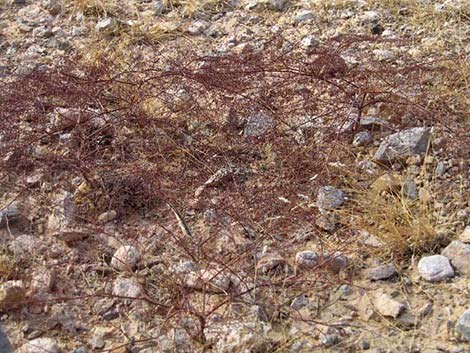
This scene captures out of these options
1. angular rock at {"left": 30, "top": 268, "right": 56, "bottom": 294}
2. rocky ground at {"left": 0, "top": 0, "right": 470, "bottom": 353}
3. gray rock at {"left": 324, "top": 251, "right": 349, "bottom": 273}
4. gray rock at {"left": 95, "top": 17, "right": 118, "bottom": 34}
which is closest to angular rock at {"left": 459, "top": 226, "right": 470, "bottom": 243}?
rocky ground at {"left": 0, "top": 0, "right": 470, "bottom": 353}

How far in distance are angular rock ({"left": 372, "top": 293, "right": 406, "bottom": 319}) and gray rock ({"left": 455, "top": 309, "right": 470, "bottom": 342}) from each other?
0.15 m

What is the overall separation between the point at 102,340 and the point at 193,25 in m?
2.15

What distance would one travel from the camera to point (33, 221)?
2.43m

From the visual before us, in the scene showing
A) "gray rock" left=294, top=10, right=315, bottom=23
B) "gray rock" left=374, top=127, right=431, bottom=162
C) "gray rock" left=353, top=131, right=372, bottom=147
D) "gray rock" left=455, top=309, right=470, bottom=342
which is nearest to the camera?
"gray rock" left=455, top=309, right=470, bottom=342

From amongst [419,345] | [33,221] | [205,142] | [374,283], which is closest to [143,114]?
[205,142]

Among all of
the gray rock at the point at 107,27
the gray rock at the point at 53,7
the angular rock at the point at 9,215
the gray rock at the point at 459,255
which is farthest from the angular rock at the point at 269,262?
the gray rock at the point at 53,7

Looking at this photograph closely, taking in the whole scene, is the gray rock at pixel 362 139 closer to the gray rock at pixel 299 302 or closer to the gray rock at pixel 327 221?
the gray rock at pixel 327 221

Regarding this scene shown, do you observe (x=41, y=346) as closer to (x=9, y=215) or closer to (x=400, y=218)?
(x=9, y=215)

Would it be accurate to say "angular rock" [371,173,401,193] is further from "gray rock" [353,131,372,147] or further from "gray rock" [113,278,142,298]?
"gray rock" [113,278,142,298]

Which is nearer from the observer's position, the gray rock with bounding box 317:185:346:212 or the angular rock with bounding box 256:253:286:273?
the angular rock with bounding box 256:253:286:273

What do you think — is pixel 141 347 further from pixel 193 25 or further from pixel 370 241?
pixel 193 25

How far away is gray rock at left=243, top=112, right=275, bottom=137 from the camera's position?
2766mm

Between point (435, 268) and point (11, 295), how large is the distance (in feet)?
4.01

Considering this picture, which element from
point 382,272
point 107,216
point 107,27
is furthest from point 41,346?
point 107,27
